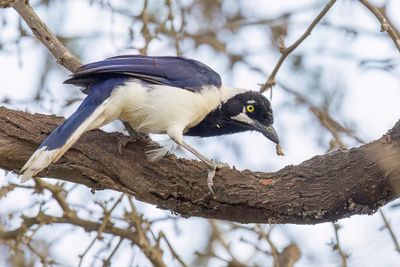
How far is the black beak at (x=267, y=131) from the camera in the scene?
502 centimetres

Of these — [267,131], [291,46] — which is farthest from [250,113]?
[291,46]

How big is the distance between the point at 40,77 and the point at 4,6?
7.32 feet

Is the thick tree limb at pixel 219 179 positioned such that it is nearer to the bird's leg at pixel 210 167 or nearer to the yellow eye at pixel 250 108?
the bird's leg at pixel 210 167

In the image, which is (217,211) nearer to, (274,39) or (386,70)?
(386,70)

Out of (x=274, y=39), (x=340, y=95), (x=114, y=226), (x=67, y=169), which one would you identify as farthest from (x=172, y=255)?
(x=274, y=39)

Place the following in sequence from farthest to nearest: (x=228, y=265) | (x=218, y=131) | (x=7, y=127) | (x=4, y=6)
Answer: (x=228, y=265) → (x=218, y=131) → (x=4, y=6) → (x=7, y=127)

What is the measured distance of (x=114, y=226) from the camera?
17.2 feet

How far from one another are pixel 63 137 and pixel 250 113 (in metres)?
1.64

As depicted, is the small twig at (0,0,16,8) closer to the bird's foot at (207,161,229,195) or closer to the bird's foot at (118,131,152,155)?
the bird's foot at (118,131,152,155)

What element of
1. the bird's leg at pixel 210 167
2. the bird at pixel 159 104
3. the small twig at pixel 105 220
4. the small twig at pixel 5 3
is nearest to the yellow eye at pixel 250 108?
the bird at pixel 159 104

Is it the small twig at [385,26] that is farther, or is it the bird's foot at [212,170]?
the small twig at [385,26]

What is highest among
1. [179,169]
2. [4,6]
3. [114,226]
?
[4,6]

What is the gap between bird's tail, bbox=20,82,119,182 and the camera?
3.72 metres

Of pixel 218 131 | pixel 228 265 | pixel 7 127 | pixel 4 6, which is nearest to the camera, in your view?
pixel 7 127
